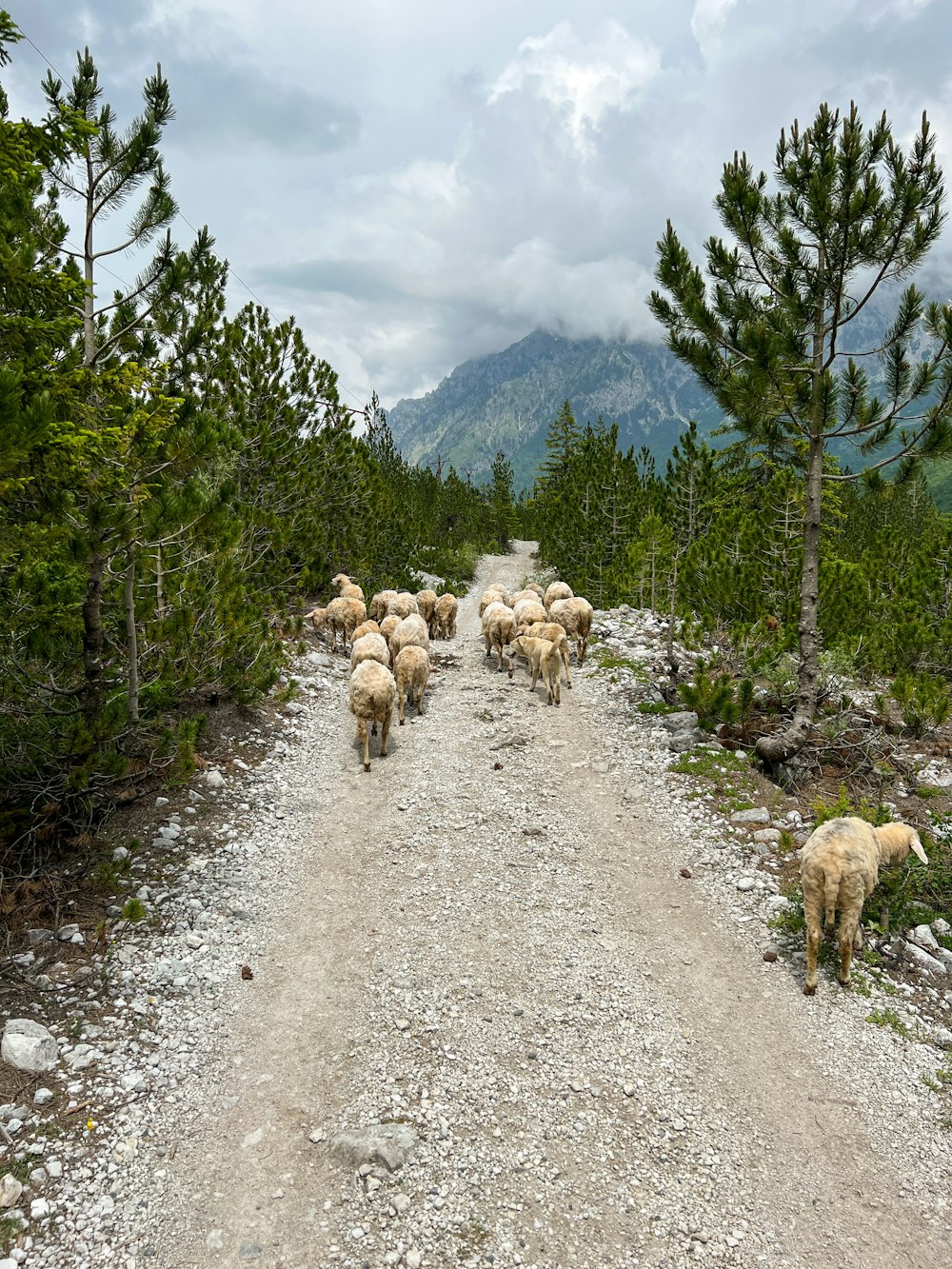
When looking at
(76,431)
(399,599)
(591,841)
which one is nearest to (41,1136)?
(76,431)

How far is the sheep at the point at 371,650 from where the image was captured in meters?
14.7

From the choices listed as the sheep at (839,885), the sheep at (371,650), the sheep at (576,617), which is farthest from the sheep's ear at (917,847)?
the sheep at (576,617)

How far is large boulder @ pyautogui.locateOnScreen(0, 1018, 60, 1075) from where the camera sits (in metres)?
4.89

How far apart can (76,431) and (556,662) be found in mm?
10908

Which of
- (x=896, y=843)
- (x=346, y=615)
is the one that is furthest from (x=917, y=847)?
(x=346, y=615)

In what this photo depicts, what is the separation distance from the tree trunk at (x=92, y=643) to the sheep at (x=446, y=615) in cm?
1458

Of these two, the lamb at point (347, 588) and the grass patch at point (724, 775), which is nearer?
the grass patch at point (724, 775)

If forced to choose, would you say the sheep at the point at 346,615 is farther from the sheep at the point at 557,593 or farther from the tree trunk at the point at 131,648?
the tree trunk at the point at 131,648

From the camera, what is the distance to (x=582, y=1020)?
19.1ft

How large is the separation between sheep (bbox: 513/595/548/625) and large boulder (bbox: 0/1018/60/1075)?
14687 mm

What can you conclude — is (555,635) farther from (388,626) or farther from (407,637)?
(388,626)

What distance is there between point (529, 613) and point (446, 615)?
4407 mm

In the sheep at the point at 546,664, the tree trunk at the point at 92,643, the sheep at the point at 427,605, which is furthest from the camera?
the sheep at the point at 427,605

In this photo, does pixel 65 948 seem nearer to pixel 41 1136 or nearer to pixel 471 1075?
pixel 41 1136
